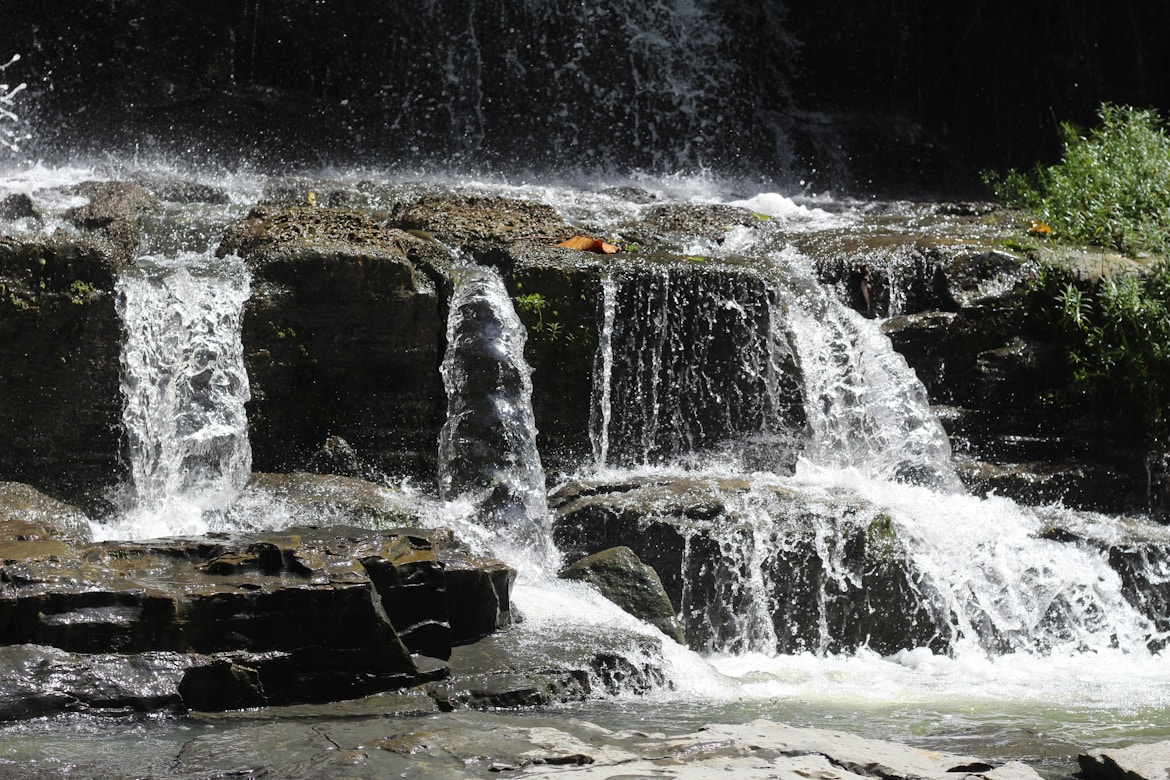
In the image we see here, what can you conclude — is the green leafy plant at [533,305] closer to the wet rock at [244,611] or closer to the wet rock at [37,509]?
the wet rock at [37,509]

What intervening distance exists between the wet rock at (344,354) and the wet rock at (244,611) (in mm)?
2467

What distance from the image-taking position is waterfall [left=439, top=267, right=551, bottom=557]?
6418mm

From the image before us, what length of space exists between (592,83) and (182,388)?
695cm

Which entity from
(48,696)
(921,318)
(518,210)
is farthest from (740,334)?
(48,696)

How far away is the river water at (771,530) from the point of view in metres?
3.85

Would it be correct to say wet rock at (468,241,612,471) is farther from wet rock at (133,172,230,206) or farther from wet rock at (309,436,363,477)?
wet rock at (133,172,230,206)

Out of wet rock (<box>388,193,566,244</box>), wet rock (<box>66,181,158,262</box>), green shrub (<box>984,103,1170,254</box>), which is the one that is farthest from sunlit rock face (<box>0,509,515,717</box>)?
green shrub (<box>984,103,1170,254</box>)

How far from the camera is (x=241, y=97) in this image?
38.8 feet

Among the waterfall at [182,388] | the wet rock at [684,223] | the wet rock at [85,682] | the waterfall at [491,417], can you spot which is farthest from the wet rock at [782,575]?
the wet rock at [684,223]

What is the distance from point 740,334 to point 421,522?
95.3 inches

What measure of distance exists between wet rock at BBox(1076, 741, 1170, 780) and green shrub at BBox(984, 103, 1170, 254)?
5.87 m

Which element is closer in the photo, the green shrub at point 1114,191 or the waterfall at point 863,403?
the waterfall at point 863,403

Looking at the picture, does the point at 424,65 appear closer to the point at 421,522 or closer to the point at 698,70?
the point at 698,70

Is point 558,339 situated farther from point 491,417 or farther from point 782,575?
point 782,575
